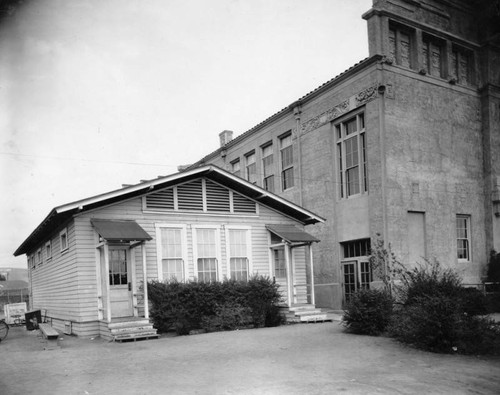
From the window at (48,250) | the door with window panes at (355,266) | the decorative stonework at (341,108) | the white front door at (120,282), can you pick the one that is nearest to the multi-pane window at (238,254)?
the white front door at (120,282)

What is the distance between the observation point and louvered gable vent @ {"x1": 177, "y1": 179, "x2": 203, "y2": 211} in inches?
659

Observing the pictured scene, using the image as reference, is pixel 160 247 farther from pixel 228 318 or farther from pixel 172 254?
pixel 228 318

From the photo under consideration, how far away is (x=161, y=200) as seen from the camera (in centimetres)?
1641

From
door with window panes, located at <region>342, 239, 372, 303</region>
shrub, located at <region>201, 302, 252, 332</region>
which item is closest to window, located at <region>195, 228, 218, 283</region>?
shrub, located at <region>201, 302, 252, 332</region>

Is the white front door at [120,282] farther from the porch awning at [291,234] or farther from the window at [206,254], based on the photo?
the porch awning at [291,234]

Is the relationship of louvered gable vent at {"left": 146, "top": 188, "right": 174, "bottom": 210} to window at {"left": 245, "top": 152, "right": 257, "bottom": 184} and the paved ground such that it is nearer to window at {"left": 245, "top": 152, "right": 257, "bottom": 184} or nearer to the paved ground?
the paved ground

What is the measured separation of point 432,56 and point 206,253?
13392 millimetres

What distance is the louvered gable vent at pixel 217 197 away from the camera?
17281mm

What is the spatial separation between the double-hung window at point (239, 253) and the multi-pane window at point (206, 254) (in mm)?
579

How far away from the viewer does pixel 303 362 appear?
9367mm

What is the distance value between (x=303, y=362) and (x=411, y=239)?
465 inches

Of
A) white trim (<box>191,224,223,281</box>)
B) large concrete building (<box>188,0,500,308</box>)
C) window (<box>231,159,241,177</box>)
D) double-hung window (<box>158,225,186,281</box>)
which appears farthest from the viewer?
window (<box>231,159,241,177</box>)

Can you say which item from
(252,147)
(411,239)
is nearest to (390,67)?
(411,239)

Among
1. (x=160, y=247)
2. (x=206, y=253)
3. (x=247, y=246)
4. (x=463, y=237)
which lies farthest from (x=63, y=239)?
(x=463, y=237)
